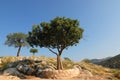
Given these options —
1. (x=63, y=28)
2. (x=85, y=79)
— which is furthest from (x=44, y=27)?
(x=85, y=79)

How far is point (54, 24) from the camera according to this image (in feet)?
111

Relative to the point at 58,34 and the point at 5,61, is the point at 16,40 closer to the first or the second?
the point at 5,61

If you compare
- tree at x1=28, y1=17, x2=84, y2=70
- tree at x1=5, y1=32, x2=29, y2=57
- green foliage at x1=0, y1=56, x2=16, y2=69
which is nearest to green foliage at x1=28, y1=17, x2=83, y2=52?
tree at x1=28, y1=17, x2=84, y2=70

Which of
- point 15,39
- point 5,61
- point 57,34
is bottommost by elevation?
point 5,61

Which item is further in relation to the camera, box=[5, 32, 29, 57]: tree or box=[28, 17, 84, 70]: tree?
box=[5, 32, 29, 57]: tree

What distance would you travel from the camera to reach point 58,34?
3312 cm

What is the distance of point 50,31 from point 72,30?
4.22 m

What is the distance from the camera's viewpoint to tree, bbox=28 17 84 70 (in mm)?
33250

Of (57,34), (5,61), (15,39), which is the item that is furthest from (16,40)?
(57,34)

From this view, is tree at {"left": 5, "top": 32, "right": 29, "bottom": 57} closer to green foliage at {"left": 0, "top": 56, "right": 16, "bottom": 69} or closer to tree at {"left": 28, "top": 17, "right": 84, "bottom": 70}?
green foliage at {"left": 0, "top": 56, "right": 16, "bottom": 69}

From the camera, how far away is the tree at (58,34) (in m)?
33.2

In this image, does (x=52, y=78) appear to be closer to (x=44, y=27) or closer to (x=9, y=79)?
(x=9, y=79)

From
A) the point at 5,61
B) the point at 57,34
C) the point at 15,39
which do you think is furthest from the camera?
the point at 15,39

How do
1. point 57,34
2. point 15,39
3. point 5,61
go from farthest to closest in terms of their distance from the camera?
point 15,39, point 5,61, point 57,34
